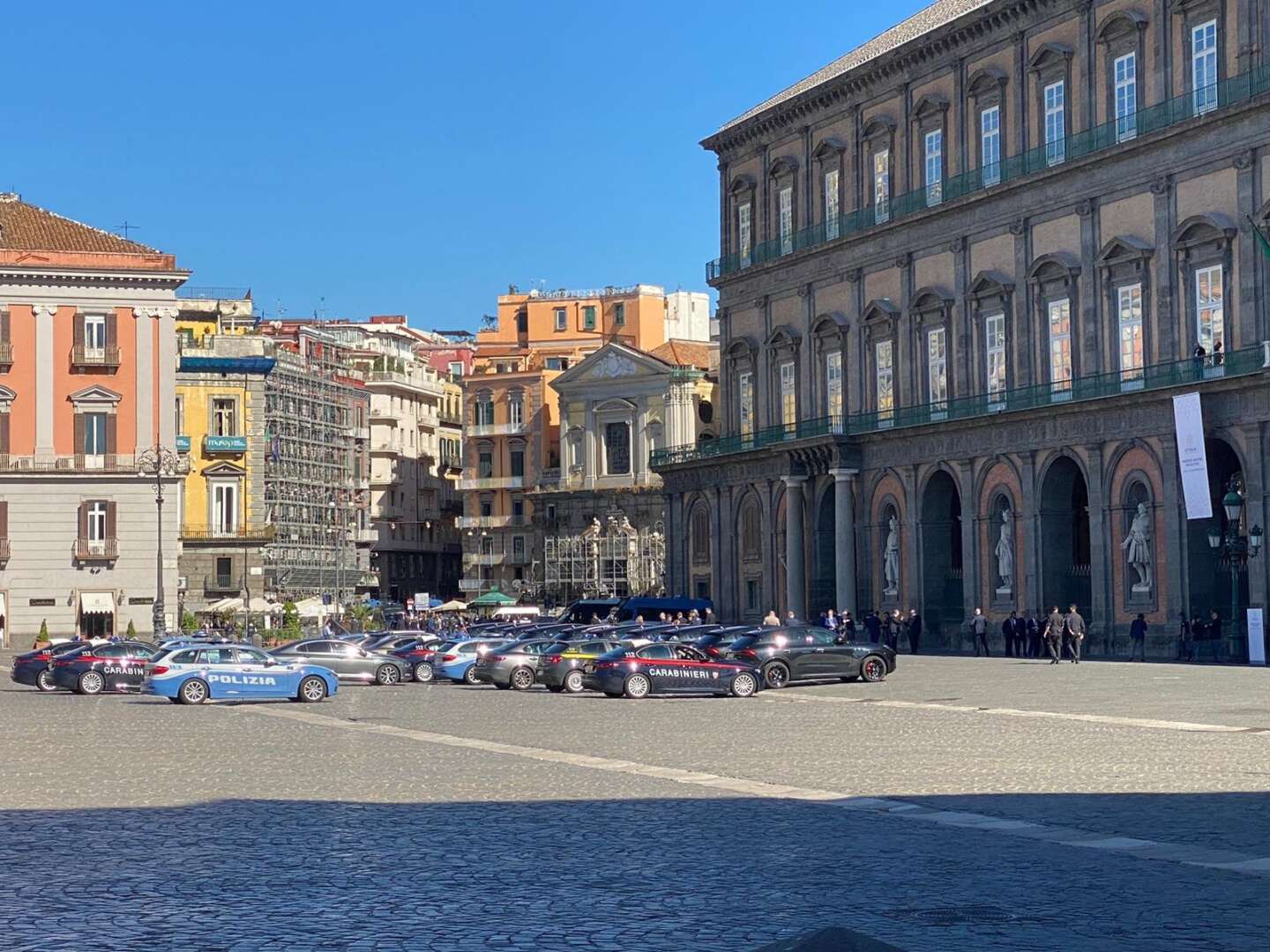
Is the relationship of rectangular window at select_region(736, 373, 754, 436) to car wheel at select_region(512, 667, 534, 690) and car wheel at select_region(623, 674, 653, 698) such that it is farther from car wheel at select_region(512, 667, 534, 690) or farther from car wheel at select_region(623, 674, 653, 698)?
car wheel at select_region(623, 674, 653, 698)

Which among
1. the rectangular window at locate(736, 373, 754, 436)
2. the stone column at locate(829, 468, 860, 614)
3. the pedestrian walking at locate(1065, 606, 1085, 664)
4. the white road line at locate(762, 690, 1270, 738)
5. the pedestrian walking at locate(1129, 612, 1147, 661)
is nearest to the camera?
the white road line at locate(762, 690, 1270, 738)

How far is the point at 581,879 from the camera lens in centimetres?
1578

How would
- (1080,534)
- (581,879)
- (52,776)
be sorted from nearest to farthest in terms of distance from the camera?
(581,879)
(52,776)
(1080,534)

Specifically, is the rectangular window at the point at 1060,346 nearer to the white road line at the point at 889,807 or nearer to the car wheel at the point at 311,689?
the car wheel at the point at 311,689

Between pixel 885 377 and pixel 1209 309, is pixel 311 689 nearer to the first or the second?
pixel 1209 309

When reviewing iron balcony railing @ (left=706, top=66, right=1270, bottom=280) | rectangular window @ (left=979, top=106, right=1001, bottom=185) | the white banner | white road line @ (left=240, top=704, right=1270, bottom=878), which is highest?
rectangular window @ (left=979, top=106, right=1001, bottom=185)

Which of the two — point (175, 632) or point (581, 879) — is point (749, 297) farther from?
point (581, 879)

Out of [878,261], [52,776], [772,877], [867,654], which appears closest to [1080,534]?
[878,261]

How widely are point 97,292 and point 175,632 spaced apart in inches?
549

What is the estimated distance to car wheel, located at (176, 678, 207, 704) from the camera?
45.3 metres

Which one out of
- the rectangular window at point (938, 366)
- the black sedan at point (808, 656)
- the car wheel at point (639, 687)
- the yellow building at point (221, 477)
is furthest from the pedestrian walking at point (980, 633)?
the yellow building at point (221, 477)

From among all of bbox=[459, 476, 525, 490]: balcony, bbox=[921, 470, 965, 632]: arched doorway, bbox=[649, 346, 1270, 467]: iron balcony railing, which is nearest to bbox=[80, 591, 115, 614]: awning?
bbox=[649, 346, 1270, 467]: iron balcony railing

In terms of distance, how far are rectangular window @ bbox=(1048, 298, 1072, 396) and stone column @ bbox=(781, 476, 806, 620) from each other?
1501cm

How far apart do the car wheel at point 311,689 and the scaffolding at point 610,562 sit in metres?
70.3
